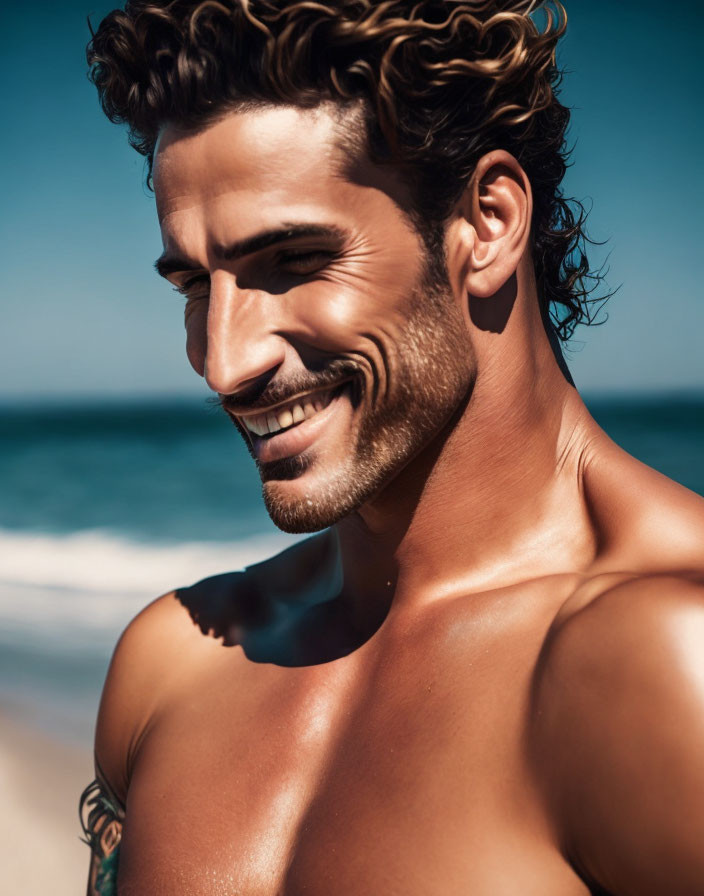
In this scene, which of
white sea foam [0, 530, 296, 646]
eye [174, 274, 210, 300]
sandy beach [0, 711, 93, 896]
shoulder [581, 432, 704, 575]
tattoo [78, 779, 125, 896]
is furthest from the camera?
white sea foam [0, 530, 296, 646]

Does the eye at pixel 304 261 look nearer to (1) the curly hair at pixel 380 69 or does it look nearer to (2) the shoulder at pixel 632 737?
(1) the curly hair at pixel 380 69

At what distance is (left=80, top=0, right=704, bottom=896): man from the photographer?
1396mm

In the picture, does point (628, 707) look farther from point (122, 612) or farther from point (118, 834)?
point (122, 612)

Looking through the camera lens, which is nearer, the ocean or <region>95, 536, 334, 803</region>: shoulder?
<region>95, 536, 334, 803</region>: shoulder

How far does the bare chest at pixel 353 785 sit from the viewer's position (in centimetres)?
129

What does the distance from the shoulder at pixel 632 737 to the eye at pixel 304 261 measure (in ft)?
2.03

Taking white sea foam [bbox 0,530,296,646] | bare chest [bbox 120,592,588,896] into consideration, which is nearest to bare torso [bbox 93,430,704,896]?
bare chest [bbox 120,592,588,896]

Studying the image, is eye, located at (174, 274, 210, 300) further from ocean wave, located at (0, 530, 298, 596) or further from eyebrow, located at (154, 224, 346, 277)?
ocean wave, located at (0, 530, 298, 596)

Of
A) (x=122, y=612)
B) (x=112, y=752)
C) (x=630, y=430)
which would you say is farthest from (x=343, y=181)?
(x=630, y=430)

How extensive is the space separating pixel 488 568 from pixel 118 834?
2.85 ft

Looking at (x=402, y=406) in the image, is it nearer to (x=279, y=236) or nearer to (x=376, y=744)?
(x=279, y=236)

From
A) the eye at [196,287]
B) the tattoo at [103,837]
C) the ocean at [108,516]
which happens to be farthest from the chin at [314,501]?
the ocean at [108,516]

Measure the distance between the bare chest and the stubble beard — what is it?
260 mm

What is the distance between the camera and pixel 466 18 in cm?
153
